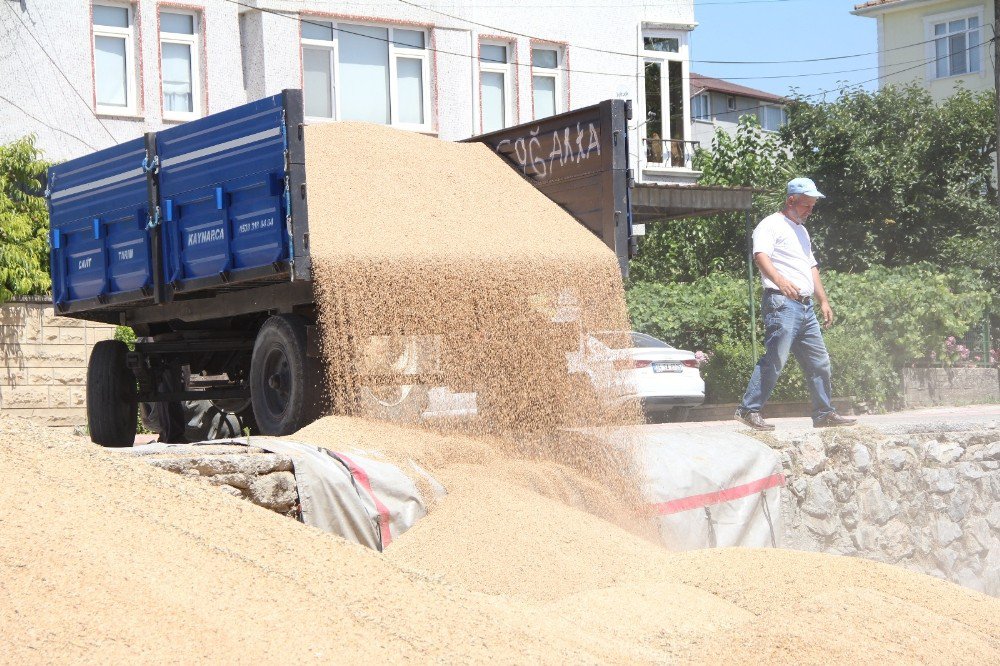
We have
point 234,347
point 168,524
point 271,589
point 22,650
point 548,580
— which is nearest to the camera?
point 22,650

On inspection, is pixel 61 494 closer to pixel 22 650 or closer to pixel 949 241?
pixel 22 650

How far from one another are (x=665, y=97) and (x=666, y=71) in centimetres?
53

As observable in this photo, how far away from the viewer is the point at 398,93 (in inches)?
858

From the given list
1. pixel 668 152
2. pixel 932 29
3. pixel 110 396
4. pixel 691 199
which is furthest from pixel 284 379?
pixel 932 29

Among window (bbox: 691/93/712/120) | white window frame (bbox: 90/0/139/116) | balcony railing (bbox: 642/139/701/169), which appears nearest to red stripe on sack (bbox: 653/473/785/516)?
white window frame (bbox: 90/0/139/116)

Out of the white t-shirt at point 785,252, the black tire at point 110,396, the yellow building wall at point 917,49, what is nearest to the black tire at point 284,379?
the black tire at point 110,396

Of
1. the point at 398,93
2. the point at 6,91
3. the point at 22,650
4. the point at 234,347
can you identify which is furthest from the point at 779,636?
the point at 398,93

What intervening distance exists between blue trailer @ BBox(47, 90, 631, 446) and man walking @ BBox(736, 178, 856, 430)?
2148mm

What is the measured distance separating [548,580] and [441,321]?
7.46 feet

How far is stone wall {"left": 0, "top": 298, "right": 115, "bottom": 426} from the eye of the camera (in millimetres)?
16188

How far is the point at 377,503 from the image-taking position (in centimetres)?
689

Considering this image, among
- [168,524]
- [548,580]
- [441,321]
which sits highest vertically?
[441,321]

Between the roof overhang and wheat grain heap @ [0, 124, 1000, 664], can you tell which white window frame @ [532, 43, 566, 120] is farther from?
wheat grain heap @ [0, 124, 1000, 664]

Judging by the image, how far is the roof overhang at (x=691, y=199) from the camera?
58.9 feet
